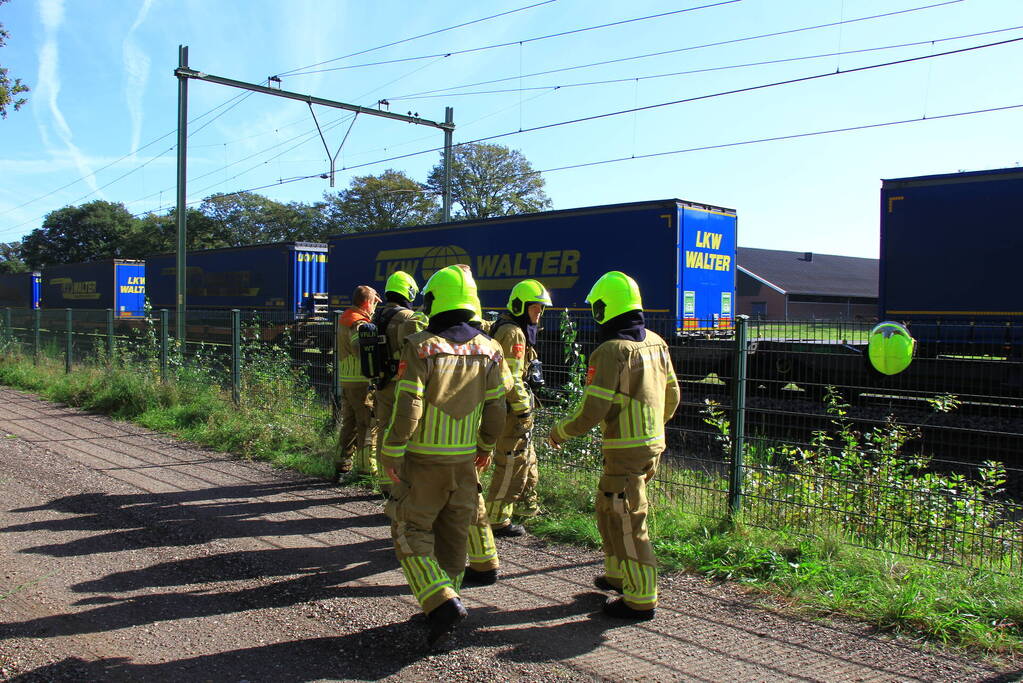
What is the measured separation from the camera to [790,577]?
452 centimetres

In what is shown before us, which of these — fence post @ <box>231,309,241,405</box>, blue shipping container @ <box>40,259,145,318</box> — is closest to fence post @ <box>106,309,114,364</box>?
fence post @ <box>231,309,241,405</box>

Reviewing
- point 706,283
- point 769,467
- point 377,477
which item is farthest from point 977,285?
point 377,477

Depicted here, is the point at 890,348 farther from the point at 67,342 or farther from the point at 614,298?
the point at 67,342

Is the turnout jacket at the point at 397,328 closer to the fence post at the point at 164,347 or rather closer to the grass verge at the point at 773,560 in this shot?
the grass verge at the point at 773,560

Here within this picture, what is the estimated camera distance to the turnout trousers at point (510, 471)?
17.1 feet

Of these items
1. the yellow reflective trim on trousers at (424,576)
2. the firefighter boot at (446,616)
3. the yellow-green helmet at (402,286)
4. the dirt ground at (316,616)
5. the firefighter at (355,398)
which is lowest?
the dirt ground at (316,616)

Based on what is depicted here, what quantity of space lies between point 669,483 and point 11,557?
481cm

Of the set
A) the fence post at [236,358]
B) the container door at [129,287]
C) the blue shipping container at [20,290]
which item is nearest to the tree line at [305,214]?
the blue shipping container at [20,290]

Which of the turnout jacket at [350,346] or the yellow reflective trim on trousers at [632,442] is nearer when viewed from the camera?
the yellow reflective trim on trousers at [632,442]

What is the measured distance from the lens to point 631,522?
3973 mm

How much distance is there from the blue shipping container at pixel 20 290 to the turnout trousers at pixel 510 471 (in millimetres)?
39596

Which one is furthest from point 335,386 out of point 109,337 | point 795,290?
point 795,290

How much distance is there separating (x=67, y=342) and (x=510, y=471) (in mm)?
13509

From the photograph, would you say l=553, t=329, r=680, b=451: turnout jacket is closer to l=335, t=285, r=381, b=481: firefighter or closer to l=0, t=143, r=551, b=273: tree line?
l=335, t=285, r=381, b=481: firefighter
